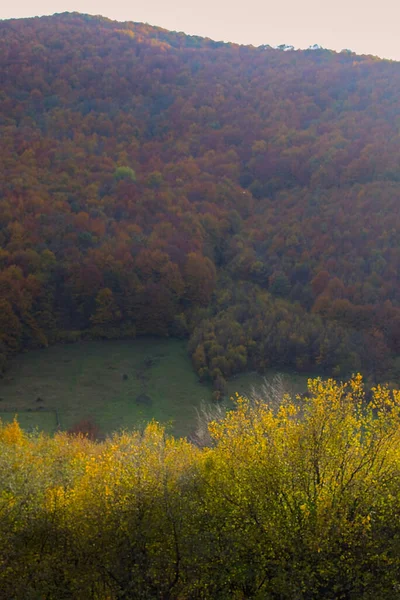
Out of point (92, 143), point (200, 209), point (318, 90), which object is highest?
point (318, 90)

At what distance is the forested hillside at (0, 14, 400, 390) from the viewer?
86.0 meters

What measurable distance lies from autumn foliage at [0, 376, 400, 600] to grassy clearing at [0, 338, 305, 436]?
41.5 meters

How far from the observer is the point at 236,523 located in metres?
19.5

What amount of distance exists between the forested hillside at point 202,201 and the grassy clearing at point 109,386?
112 inches

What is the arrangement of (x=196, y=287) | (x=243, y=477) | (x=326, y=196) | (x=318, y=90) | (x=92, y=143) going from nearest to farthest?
(x=243, y=477)
(x=196, y=287)
(x=326, y=196)
(x=92, y=143)
(x=318, y=90)

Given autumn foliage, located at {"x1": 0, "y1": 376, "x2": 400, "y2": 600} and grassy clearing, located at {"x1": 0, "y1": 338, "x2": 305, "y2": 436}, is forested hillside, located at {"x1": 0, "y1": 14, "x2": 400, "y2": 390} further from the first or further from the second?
autumn foliage, located at {"x1": 0, "y1": 376, "x2": 400, "y2": 600}

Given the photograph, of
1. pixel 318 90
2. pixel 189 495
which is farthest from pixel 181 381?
pixel 318 90

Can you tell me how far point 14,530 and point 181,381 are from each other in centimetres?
6075

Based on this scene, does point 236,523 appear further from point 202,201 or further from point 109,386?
point 202,201

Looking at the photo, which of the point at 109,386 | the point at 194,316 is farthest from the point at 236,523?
the point at 194,316

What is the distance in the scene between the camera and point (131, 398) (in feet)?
248

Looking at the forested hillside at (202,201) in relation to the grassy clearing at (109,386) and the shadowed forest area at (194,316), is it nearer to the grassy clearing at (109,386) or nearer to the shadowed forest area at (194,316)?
the shadowed forest area at (194,316)

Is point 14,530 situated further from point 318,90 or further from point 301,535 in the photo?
point 318,90

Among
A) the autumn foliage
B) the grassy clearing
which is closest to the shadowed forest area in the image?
the autumn foliage
